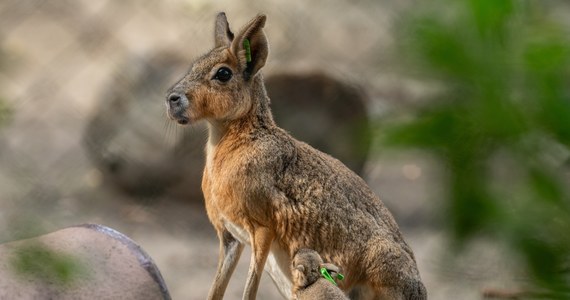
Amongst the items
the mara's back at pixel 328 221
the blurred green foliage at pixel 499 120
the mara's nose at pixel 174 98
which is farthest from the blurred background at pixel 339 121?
the mara's nose at pixel 174 98

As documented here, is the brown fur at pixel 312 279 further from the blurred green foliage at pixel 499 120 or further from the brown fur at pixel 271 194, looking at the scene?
the blurred green foliage at pixel 499 120

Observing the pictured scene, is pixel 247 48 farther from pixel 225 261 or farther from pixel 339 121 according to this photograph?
pixel 339 121

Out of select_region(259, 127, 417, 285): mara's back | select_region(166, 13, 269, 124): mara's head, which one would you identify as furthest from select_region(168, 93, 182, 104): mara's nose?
select_region(259, 127, 417, 285): mara's back

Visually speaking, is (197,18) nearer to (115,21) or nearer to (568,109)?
(115,21)

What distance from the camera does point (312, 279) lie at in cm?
338

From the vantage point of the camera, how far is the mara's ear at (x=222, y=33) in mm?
3751

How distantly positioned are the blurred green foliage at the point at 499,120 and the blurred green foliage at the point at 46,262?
261mm

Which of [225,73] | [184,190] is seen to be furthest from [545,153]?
[184,190]

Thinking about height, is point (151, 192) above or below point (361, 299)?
above

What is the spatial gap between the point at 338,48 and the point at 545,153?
7.25 m

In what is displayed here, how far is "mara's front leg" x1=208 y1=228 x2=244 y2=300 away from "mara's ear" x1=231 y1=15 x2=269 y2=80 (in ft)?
2.09

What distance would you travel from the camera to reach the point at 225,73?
362cm

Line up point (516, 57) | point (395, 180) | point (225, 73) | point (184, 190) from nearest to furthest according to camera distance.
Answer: point (516, 57) < point (225, 73) < point (184, 190) < point (395, 180)

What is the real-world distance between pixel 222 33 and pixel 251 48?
19 centimetres
